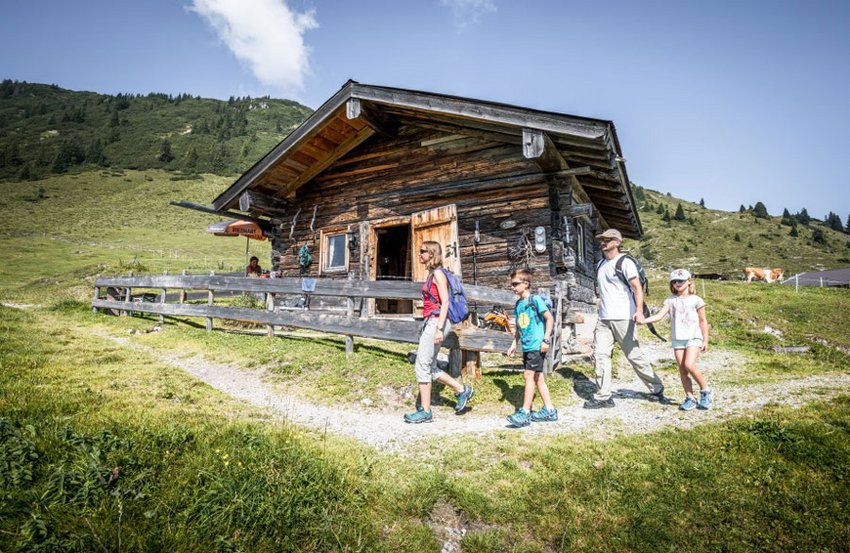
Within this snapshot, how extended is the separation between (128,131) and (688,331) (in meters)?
147

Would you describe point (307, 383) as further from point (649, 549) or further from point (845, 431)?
point (845, 431)

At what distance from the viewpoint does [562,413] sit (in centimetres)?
535

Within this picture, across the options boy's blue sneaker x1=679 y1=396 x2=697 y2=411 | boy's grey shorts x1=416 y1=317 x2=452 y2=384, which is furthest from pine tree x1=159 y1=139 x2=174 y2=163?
boy's blue sneaker x1=679 y1=396 x2=697 y2=411

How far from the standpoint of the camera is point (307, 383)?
6504 mm

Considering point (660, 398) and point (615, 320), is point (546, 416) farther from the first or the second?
point (660, 398)

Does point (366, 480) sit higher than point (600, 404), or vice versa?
point (366, 480)

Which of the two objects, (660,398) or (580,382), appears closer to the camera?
(660,398)

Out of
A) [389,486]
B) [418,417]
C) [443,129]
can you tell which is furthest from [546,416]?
[443,129]

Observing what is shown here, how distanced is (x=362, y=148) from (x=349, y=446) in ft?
31.1

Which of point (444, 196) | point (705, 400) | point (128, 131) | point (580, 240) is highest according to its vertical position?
point (128, 131)

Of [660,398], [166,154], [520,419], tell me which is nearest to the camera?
[520,419]

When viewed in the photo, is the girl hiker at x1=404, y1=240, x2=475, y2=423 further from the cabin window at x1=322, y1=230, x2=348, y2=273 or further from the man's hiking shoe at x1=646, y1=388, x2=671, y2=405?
the cabin window at x1=322, y1=230, x2=348, y2=273

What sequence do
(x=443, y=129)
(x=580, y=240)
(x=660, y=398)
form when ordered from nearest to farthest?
(x=660, y=398), (x=443, y=129), (x=580, y=240)

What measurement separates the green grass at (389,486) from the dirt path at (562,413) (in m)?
0.38
